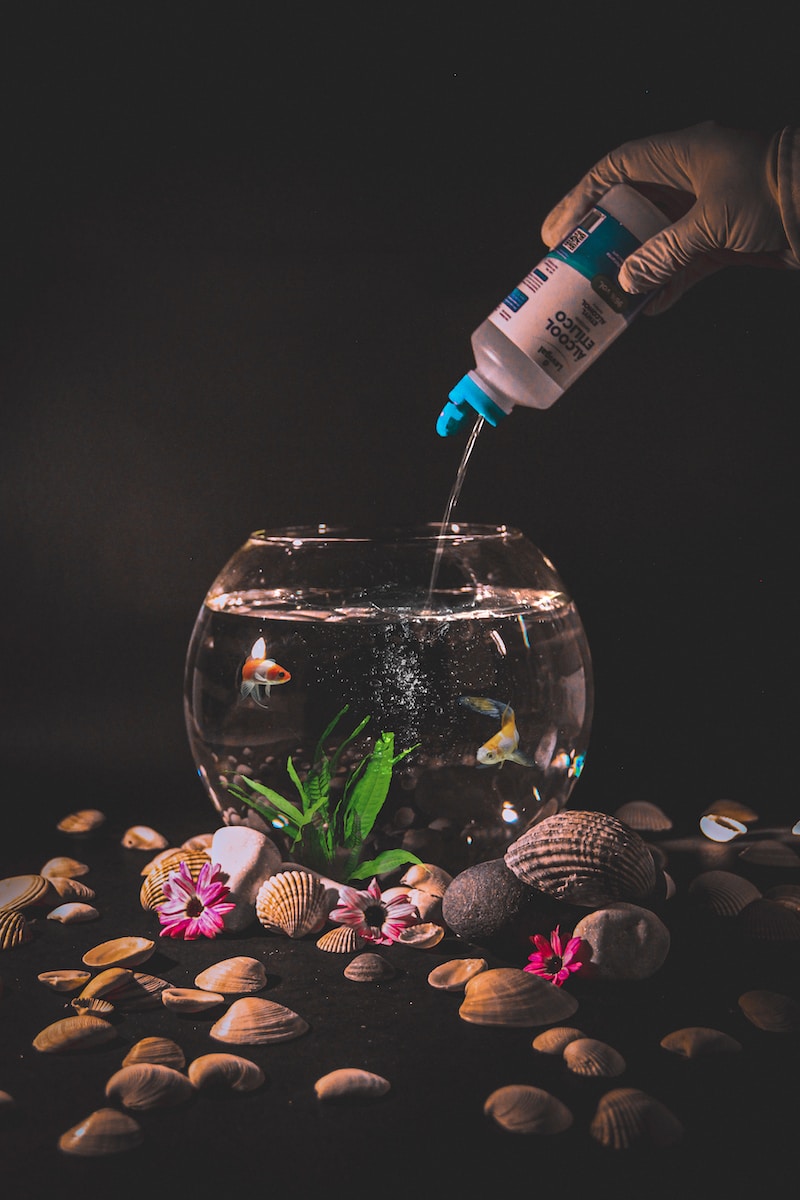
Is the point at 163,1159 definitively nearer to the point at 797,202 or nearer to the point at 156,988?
the point at 156,988

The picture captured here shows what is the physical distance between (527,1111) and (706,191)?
960 millimetres

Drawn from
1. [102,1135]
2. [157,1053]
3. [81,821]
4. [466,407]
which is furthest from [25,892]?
[466,407]

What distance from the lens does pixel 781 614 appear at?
212cm

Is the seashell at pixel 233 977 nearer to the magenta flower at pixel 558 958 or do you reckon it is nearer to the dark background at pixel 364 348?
the magenta flower at pixel 558 958

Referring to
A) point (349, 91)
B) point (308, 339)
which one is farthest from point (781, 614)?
point (349, 91)

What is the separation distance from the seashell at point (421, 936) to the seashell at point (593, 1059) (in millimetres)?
283

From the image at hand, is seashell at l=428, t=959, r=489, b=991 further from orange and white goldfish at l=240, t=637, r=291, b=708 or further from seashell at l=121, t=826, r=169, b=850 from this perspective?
seashell at l=121, t=826, r=169, b=850

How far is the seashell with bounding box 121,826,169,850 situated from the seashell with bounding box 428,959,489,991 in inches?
23.0

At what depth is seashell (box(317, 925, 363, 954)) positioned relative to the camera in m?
1.36

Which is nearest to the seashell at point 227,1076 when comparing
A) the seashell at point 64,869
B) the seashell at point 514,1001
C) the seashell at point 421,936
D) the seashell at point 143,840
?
the seashell at point 514,1001

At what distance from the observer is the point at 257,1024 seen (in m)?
1.15

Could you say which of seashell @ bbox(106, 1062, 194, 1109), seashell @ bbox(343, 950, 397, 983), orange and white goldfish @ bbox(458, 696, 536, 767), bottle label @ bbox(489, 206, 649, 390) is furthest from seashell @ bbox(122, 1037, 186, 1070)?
bottle label @ bbox(489, 206, 649, 390)

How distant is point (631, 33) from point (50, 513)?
121 cm

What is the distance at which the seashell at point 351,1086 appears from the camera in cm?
104
